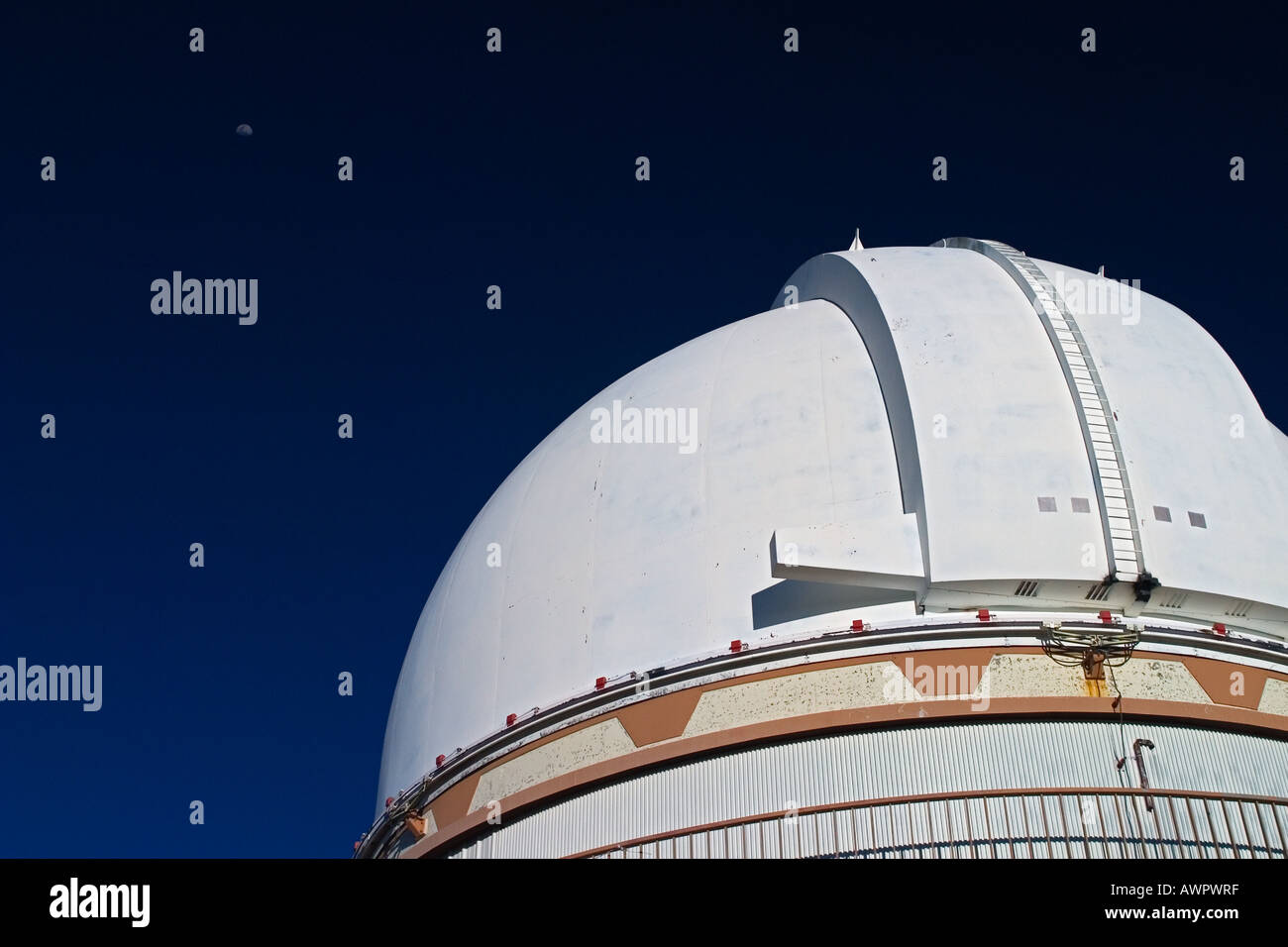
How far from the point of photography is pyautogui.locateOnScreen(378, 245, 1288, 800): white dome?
11188mm

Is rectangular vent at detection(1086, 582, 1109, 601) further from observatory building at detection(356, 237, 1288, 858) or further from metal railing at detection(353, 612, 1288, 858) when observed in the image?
metal railing at detection(353, 612, 1288, 858)

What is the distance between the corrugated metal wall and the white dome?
3.39 feet

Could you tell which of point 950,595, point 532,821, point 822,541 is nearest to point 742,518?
point 822,541

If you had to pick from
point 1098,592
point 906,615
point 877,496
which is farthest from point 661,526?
point 1098,592

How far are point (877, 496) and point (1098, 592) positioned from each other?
196cm

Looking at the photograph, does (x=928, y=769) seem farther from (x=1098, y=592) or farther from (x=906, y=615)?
(x=1098, y=592)

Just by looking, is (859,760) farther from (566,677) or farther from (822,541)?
(566,677)

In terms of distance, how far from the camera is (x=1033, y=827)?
1000 cm

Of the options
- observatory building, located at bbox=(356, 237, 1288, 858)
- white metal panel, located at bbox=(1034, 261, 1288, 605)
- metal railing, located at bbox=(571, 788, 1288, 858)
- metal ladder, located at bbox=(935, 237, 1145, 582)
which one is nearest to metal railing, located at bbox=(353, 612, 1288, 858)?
observatory building, located at bbox=(356, 237, 1288, 858)

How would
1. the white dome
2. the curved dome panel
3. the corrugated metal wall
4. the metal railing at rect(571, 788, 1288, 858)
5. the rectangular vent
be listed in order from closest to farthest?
the metal railing at rect(571, 788, 1288, 858), the corrugated metal wall, the rectangular vent, the white dome, the curved dome panel

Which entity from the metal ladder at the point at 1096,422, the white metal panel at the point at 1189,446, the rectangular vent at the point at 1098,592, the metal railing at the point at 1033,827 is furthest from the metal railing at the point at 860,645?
the metal railing at the point at 1033,827
